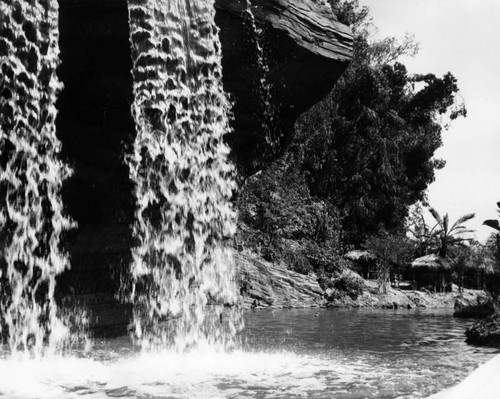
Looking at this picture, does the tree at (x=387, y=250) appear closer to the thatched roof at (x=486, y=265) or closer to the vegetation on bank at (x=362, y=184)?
the vegetation on bank at (x=362, y=184)

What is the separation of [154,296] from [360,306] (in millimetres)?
12417

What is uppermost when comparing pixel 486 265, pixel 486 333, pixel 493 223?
pixel 493 223

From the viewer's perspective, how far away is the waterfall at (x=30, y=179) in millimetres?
7047

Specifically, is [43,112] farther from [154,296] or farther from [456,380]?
[456,380]

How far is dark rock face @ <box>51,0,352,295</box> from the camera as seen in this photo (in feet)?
24.5

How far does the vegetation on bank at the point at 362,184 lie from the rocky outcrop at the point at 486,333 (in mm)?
10456

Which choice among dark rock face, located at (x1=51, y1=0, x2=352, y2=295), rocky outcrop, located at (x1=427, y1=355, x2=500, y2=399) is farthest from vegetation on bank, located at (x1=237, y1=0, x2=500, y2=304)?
rocky outcrop, located at (x1=427, y1=355, x2=500, y2=399)

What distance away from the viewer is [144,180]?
27.9ft

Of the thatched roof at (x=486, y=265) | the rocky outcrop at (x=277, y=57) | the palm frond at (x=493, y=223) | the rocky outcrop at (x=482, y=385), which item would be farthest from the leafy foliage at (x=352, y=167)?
the rocky outcrop at (x=482, y=385)

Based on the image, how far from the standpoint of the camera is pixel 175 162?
886cm

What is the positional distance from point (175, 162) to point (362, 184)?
21766 mm

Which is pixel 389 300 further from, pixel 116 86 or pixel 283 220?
pixel 116 86

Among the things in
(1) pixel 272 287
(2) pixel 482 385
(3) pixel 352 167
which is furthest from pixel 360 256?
(2) pixel 482 385

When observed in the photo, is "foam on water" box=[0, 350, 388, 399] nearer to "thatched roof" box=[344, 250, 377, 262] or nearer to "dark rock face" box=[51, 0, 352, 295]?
"dark rock face" box=[51, 0, 352, 295]
